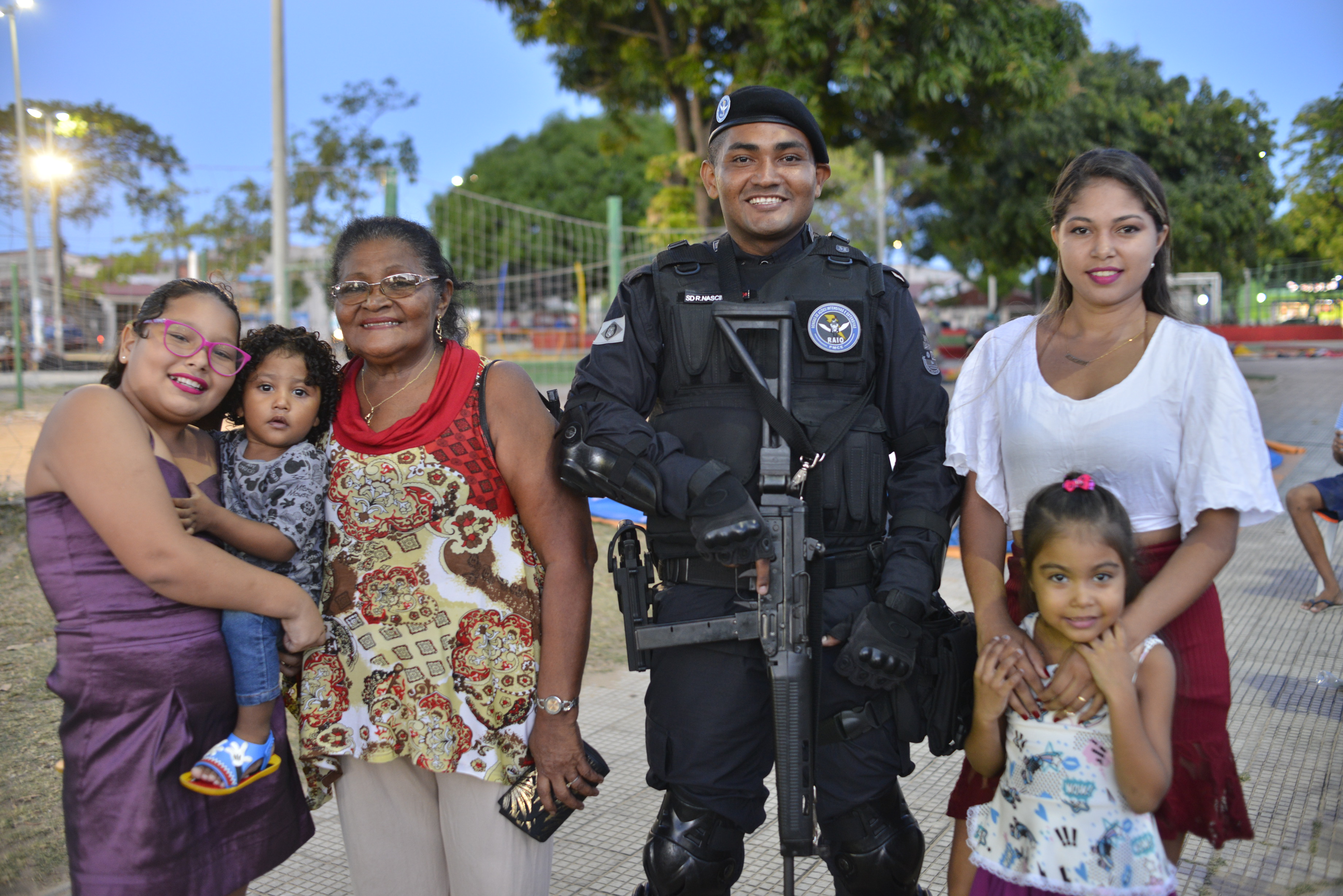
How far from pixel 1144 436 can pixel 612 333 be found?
1.19 m

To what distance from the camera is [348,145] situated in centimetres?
2042

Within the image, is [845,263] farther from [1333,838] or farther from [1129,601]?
[1333,838]

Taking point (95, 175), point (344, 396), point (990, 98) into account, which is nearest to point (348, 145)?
point (95, 175)

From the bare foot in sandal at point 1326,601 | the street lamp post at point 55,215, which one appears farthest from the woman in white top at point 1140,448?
the street lamp post at point 55,215

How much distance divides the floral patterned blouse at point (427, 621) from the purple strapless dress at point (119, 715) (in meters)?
0.30

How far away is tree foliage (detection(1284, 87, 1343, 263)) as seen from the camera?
15.7ft

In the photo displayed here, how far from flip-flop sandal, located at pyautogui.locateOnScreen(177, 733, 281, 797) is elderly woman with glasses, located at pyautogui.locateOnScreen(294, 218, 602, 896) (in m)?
0.15

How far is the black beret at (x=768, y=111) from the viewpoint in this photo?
2338mm

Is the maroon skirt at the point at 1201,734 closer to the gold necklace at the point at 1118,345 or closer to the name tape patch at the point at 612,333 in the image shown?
the gold necklace at the point at 1118,345

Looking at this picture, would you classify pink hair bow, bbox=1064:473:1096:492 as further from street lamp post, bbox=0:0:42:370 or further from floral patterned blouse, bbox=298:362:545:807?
street lamp post, bbox=0:0:42:370

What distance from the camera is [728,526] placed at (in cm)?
204

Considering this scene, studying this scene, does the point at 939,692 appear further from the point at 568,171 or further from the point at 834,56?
the point at 568,171

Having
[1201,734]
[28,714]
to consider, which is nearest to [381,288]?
[1201,734]

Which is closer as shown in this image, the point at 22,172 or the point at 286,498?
the point at 286,498
